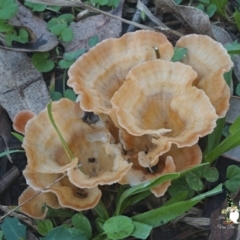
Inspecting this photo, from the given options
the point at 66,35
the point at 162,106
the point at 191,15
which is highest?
the point at 191,15

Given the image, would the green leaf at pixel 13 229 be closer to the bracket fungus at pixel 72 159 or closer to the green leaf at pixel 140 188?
the bracket fungus at pixel 72 159

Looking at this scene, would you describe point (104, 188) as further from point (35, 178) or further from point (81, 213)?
point (35, 178)

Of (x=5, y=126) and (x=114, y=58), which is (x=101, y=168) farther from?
(x=5, y=126)

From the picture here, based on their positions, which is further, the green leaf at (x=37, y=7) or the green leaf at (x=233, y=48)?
the green leaf at (x=37, y=7)

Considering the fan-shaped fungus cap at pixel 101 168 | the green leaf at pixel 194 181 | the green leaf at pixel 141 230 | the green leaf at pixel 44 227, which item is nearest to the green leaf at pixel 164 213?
the green leaf at pixel 141 230

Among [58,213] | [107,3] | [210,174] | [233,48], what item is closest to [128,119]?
[210,174]

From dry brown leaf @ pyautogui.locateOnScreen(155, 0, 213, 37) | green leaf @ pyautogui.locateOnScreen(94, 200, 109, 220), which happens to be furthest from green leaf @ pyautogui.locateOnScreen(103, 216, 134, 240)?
dry brown leaf @ pyautogui.locateOnScreen(155, 0, 213, 37)
